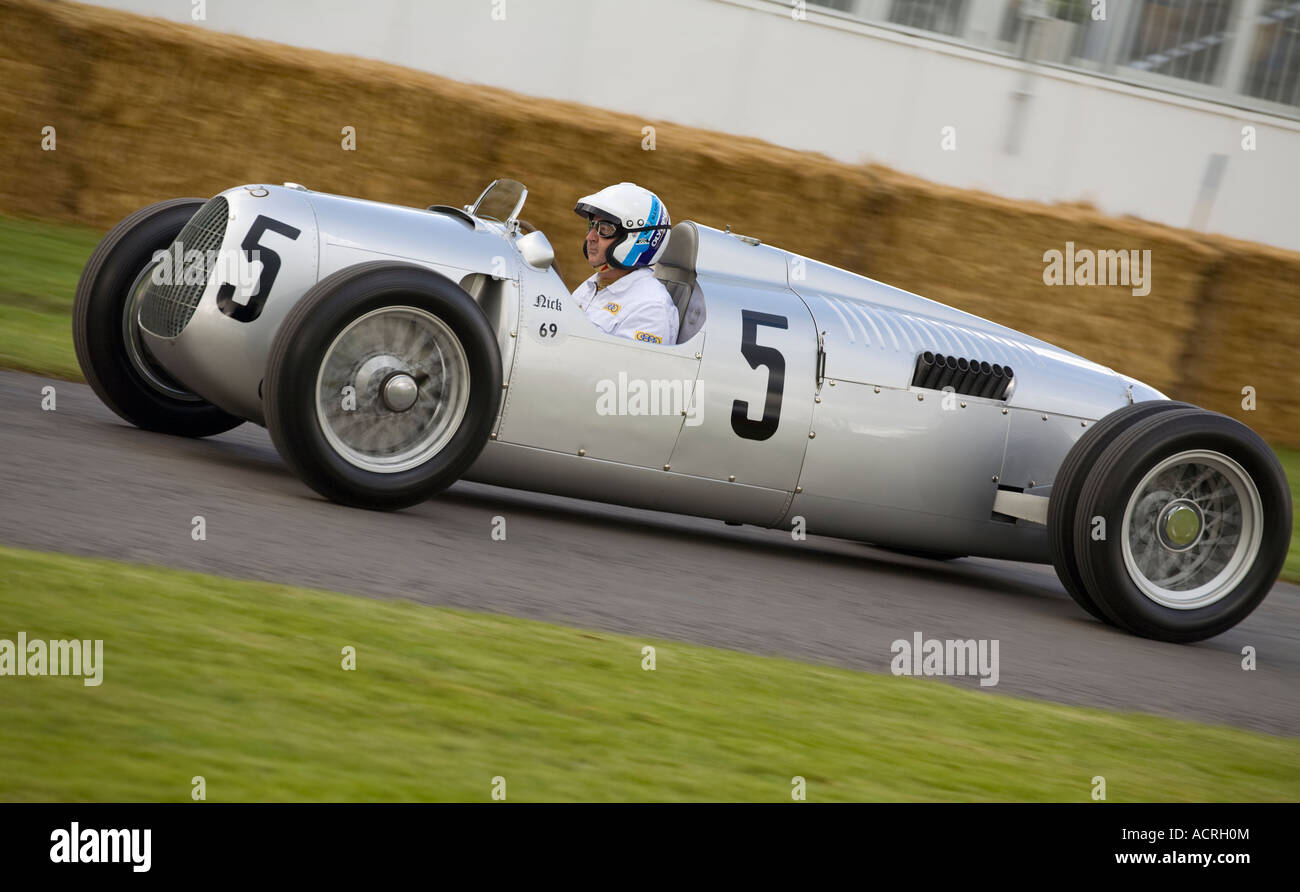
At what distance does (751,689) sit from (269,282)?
2.55 m

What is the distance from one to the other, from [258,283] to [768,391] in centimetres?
217

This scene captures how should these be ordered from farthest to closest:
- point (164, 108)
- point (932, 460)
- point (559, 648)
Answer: point (164, 108), point (932, 460), point (559, 648)

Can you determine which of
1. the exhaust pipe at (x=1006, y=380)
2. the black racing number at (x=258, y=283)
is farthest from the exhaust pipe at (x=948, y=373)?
the black racing number at (x=258, y=283)

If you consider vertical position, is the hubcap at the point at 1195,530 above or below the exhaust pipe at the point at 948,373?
below

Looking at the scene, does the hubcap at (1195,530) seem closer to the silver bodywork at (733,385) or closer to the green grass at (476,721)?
the silver bodywork at (733,385)

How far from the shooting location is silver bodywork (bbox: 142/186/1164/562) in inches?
235

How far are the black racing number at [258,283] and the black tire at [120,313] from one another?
2.70 feet

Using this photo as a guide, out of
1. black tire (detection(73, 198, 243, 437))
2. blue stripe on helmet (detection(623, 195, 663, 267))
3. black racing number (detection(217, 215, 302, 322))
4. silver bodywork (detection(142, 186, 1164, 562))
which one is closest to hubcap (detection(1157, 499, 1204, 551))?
silver bodywork (detection(142, 186, 1164, 562))

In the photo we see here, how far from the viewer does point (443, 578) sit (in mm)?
5105

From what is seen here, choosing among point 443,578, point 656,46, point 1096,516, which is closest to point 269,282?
point 443,578

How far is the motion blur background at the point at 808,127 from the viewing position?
1184 cm

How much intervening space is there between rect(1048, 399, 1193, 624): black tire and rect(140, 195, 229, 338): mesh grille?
3.67 m

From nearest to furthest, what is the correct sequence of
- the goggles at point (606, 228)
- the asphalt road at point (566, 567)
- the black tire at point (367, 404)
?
1. the asphalt road at point (566, 567)
2. the black tire at point (367, 404)
3. the goggles at point (606, 228)
